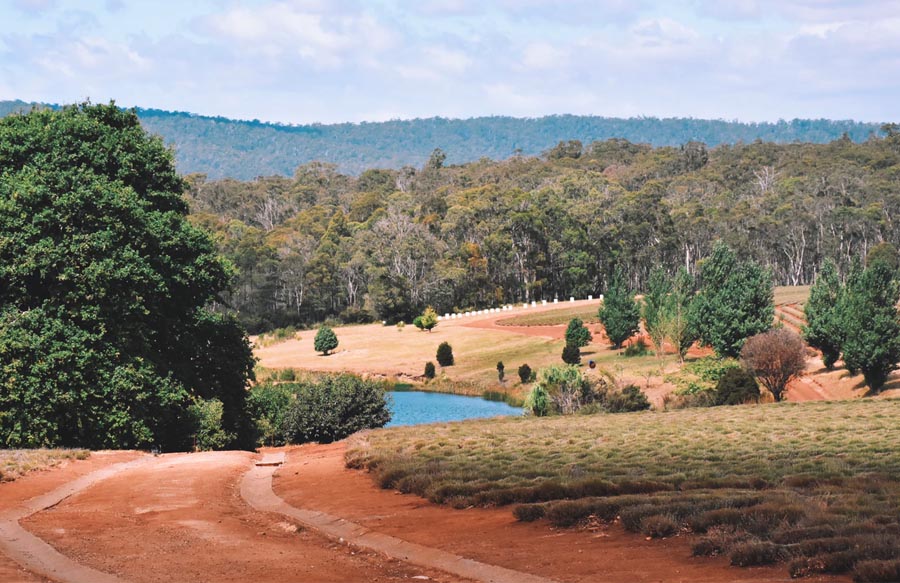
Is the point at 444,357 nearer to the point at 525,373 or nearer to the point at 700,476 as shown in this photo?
the point at 525,373

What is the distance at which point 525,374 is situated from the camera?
6888 cm

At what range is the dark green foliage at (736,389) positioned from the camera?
4694cm

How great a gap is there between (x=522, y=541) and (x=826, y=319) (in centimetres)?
4901

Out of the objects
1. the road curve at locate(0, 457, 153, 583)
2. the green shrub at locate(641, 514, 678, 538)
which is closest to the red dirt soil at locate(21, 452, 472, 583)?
the road curve at locate(0, 457, 153, 583)

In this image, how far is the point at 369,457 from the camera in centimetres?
2356

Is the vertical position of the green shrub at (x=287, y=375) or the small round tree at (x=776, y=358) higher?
the small round tree at (x=776, y=358)

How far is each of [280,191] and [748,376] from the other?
148m

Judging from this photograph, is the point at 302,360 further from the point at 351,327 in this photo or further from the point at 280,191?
the point at 280,191

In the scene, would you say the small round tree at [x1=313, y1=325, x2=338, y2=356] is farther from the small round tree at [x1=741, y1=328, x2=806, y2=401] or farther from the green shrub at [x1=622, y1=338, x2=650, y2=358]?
the small round tree at [x1=741, y1=328, x2=806, y2=401]

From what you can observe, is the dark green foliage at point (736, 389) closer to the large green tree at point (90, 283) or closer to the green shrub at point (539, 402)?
the green shrub at point (539, 402)

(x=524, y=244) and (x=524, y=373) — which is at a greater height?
(x=524, y=244)

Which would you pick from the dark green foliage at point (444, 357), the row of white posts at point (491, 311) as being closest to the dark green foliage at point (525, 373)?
the dark green foliage at point (444, 357)

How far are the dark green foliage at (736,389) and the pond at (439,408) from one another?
12475 millimetres

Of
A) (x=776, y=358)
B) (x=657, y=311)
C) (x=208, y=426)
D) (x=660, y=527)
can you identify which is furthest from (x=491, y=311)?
(x=660, y=527)
